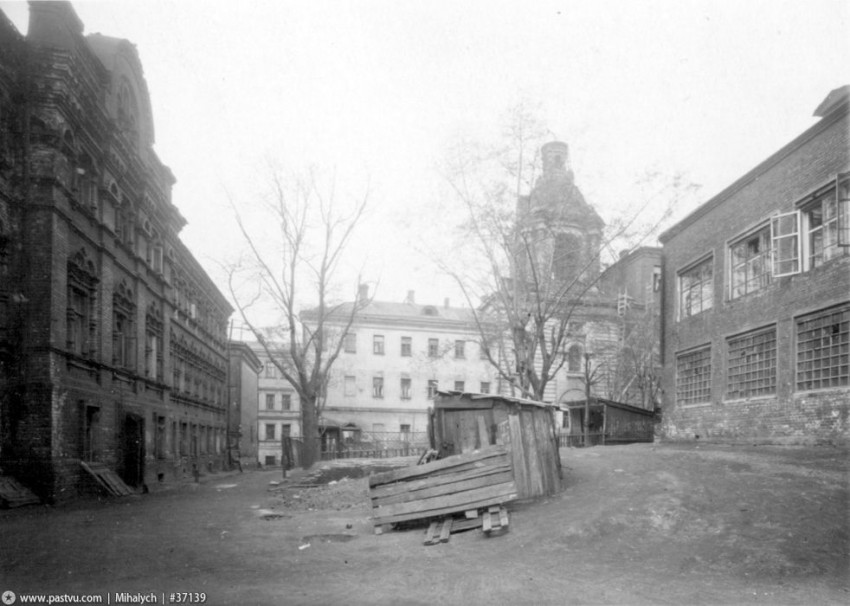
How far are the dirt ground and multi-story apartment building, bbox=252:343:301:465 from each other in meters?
44.1

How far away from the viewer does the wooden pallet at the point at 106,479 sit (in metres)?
17.5

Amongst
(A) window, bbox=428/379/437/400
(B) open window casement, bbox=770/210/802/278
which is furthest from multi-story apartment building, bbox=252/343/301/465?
(B) open window casement, bbox=770/210/802/278

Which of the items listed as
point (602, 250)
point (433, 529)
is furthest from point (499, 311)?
point (433, 529)

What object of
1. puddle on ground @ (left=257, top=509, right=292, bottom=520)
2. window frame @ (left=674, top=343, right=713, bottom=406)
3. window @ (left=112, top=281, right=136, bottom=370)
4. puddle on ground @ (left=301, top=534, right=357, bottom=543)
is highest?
window @ (left=112, top=281, right=136, bottom=370)

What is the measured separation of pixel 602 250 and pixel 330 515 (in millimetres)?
11682

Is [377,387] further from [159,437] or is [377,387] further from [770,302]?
[770,302]

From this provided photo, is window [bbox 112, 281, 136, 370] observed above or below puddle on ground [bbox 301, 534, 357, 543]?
above

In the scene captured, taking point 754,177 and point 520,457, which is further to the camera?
point 754,177

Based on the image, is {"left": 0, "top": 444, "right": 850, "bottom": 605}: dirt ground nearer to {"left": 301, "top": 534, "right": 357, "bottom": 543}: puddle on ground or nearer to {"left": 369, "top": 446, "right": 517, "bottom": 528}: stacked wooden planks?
{"left": 301, "top": 534, "right": 357, "bottom": 543}: puddle on ground

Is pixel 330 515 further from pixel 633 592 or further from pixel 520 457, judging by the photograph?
pixel 633 592

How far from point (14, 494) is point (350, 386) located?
136 ft

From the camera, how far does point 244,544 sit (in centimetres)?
1104

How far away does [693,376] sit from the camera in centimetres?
2211

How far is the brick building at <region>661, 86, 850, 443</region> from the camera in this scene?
49.8ft
